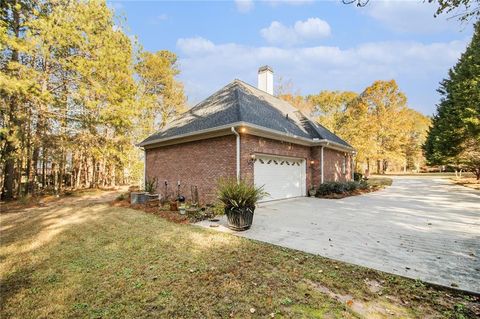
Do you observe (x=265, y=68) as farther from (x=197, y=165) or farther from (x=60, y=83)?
(x=60, y=83)

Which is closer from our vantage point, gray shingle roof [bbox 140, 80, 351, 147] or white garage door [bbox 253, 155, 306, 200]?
gray shingle roof [bbox 140, 80, 351, 147]

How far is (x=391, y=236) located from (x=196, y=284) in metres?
4.46

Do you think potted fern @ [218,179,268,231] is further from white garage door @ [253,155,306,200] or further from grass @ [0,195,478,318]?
white garage door @ [253,155,306,200]

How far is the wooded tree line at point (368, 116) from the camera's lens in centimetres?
2367

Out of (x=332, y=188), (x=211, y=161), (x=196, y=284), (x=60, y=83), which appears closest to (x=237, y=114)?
(x=211, y=161)

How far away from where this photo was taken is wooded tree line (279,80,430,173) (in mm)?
23672

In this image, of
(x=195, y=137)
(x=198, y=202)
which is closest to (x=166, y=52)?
(x=195, y=137)

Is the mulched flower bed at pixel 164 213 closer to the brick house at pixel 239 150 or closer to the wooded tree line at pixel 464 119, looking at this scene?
the brick house at pixel 239 150

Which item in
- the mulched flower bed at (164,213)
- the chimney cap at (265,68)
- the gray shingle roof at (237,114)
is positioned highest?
the chimney cap at (265,68)

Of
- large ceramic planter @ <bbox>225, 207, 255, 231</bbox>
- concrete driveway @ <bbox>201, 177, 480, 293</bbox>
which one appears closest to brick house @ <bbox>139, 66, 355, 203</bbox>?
concrete driveway @ <bbox>201, 177, 480, 293</bbox>

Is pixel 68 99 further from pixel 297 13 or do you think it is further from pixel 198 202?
pixel 297 13

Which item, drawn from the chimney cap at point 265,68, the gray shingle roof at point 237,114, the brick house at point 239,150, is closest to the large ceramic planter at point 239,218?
the brick house at point 239,150

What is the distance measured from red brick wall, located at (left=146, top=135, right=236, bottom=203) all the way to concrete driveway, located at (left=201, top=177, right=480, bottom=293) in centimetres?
220

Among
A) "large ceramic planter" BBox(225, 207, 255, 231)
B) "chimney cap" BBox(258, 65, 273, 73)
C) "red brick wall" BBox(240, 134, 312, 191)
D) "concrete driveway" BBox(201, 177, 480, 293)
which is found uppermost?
"chimney cap" BBox(258, 65, 273, 73)
